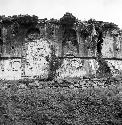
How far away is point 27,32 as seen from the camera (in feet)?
107

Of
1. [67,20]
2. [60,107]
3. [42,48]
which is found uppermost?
[67,20]

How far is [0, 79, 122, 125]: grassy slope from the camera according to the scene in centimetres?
1727

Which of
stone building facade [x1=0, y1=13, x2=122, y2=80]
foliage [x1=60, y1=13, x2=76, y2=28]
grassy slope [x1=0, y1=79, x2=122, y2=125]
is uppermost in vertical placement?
foliage [x1=60, y1=13, x2=76, y2=28]

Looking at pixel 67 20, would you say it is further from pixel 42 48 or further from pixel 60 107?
pixel 60 107

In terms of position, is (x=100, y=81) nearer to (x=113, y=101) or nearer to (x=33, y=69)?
(x=113, y=101)

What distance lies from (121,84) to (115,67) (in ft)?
34.0

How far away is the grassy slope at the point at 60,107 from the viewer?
17.3 meters

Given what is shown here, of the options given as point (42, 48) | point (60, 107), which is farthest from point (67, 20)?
point (60, 107)

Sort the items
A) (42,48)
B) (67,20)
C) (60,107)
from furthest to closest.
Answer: (67,20) → (42,48) → (60,107)

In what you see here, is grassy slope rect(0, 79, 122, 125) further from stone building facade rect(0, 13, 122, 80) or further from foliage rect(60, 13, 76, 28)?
foliage rect(60, 13, 76, 28)

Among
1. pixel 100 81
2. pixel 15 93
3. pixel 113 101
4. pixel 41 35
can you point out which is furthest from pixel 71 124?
pixel 41 35

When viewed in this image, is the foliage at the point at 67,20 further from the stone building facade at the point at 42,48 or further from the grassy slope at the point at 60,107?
the grassy slope at the point at 60,107

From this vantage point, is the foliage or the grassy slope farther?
the foliage

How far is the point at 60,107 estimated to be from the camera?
18531 mm
